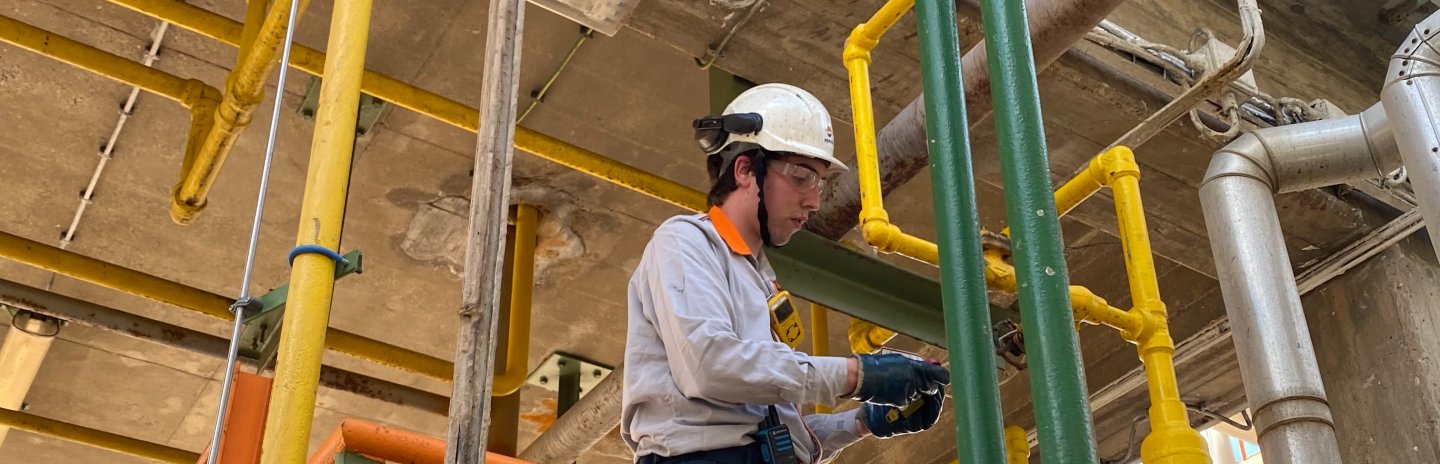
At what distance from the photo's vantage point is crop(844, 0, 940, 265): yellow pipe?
3965 millimetres

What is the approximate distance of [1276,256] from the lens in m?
4.96

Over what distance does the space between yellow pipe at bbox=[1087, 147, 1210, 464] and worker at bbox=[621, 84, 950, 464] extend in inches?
25.5

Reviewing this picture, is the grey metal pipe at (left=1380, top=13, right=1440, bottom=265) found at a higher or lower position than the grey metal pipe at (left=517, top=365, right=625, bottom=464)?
lower

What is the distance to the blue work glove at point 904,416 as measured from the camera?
311 cm

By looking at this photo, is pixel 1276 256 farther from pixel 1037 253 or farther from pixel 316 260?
pixel 316 260

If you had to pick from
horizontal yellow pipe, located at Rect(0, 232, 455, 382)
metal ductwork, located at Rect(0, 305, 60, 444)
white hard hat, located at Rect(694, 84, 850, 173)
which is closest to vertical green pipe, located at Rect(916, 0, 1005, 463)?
white hard hat, located at Rect(694, 84, 850, 173)

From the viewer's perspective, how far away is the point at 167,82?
5.68 m

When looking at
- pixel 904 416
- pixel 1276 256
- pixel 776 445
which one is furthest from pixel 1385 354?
pixel 776 445

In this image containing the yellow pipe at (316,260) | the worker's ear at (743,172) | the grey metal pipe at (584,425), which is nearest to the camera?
the yellow pipe at (316,260)

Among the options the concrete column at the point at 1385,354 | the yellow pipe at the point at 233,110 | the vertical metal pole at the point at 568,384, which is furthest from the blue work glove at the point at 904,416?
the vertical metal pole at the point at 568,384

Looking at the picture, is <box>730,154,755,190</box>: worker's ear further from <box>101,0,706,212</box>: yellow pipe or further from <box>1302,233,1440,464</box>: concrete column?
<box>1302,233,1440,464</box>: concrete column

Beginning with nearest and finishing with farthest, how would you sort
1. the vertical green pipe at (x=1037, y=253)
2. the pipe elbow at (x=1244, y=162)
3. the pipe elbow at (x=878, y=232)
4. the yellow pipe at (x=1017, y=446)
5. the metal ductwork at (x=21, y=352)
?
1. the vertical green pipe at (x=1037, y=253)
2. the pipe elbow at (x=878, y=232)
3. the yellow pipe at (x=1017, y=446)
4. the pipe elbow at (x=1244, y=162)
5. the metal ductwork at (x=21, y=352)

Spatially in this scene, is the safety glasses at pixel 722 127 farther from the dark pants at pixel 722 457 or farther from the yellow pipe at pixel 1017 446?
the yellow pipe at pixel 1017 446

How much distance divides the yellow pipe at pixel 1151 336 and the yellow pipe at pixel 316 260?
6.39 ft
